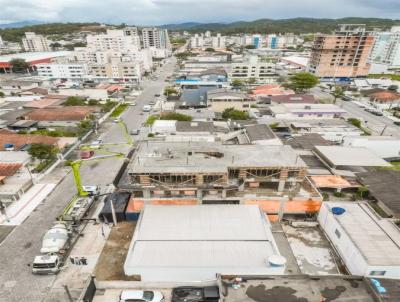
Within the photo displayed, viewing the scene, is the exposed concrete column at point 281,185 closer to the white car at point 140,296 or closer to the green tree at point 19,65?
the white car at point 140,296

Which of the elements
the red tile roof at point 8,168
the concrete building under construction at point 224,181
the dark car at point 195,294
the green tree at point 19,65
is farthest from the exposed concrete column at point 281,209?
the green tree at point 19,65

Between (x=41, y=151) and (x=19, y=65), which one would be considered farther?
(x=19, y=65)

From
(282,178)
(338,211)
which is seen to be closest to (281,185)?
(282,178)

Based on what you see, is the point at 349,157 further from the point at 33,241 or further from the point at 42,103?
the point at 42,103

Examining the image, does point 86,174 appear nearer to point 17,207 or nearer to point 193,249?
point 17,207

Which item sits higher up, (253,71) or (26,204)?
(253,71)

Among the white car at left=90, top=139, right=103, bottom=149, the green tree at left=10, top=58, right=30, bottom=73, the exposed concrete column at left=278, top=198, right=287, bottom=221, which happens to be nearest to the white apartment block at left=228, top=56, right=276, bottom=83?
the white car at left=90, top=139, right=103, bottom=149
